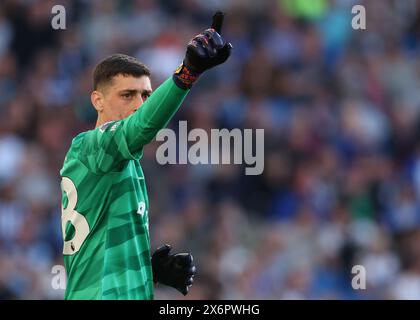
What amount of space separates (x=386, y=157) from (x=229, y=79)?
63.7 inches

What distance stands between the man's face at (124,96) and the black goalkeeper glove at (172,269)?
66cm

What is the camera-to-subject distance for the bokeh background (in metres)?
8.86

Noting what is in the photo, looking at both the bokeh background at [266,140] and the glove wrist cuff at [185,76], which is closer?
the glove wrist cuff at [185,76]

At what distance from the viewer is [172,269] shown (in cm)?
485

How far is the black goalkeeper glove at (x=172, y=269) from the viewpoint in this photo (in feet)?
15.9

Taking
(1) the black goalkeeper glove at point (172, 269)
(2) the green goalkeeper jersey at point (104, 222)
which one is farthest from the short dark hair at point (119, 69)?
(1) the black goalkeeper glove at point (172, 269)

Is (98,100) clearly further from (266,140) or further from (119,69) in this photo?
(266,140)

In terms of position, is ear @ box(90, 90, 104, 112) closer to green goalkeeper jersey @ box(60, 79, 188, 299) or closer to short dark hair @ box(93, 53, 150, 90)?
short dark hair @ box(93, 53, 150, 90)

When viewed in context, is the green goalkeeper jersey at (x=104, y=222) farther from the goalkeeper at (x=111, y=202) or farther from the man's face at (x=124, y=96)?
the man's face at (x=124, y=96)

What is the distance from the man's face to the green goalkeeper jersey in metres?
0.23

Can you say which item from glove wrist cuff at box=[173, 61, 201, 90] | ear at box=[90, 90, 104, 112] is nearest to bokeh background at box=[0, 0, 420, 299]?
ear at box=[90, 90, 104, 112]

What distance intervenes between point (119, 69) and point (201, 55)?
0.76m

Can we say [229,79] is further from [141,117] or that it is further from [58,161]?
[141,117]
